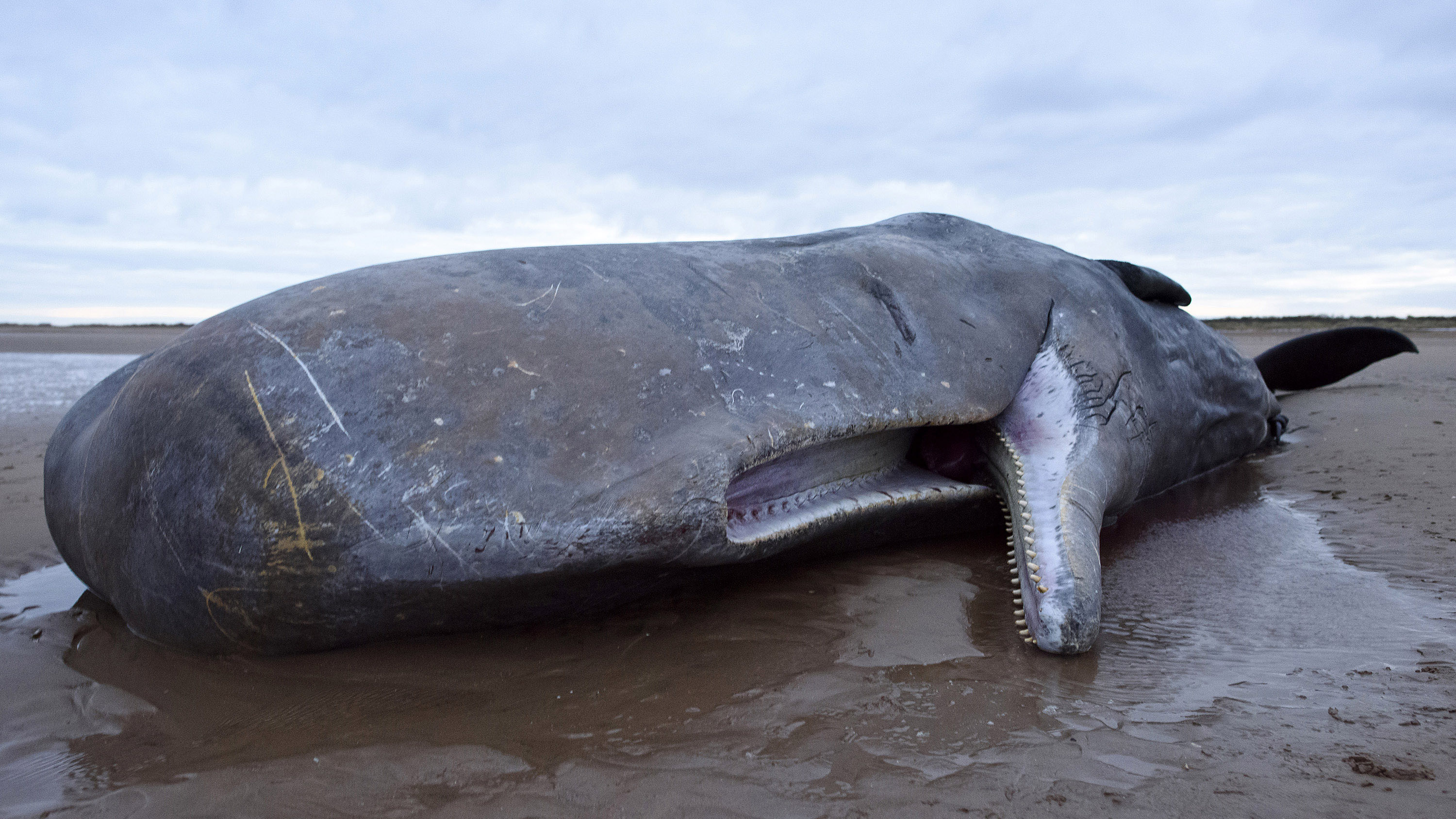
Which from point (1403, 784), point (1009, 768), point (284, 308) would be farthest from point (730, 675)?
point (284, 308)

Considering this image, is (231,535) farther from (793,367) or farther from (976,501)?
(976,501)

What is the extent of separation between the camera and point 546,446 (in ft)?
7.92

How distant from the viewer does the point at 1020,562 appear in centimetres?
290

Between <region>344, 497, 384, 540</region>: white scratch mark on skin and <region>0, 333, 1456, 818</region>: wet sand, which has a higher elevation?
<region>344, 497, 384, 540</region>: white scratch mark on skin

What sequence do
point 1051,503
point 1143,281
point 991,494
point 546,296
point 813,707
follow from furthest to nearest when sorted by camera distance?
point 1143,281
point 991,494
point 1051,503
point 546,296
point 813,707

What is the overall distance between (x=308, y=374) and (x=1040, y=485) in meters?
2.58

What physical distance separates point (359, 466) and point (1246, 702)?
2.46m

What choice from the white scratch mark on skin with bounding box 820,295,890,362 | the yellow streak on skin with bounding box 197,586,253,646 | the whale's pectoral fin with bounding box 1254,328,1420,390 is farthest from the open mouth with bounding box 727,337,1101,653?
the whale's pectoral fin with bounding box 1254,328,1420,390

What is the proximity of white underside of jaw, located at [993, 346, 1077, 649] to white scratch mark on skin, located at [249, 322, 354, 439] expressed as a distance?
84.3 inches

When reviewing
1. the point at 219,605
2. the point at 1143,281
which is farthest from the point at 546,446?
the point at 1143,281

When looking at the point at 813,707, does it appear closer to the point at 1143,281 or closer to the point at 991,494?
the point at 991,494

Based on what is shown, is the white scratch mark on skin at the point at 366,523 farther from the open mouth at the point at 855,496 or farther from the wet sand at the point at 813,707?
the open mouth at the point at 855,496

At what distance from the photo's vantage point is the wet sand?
1830 millimetres

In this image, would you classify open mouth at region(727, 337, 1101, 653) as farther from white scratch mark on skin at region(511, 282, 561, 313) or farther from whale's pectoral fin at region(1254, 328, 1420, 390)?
whale's pectoral fin at region(1254, 328, 1420, 390)
